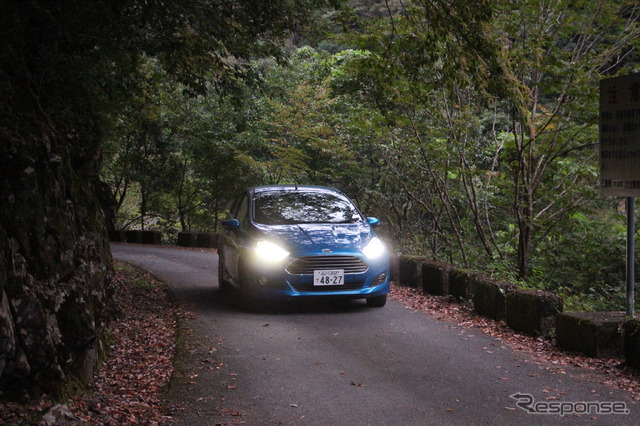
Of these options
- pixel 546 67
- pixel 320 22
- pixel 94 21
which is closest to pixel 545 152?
pixel 546 67

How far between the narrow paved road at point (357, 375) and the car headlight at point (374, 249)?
2.83ft

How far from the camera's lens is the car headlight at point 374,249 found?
9023 millimetres

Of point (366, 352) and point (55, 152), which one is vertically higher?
point (55, 152)

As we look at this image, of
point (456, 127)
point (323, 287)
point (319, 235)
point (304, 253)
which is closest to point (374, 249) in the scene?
point (319, 235)

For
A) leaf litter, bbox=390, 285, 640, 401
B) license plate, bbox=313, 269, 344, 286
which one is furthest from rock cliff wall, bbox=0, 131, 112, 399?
leaf litter, bbox=390, 285, 640, 401

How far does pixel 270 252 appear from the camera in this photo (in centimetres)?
877

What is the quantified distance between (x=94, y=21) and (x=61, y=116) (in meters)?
1.27

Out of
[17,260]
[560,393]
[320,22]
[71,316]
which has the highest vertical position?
[320,22]

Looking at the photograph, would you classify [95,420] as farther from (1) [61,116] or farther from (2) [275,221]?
(2) [275,221]

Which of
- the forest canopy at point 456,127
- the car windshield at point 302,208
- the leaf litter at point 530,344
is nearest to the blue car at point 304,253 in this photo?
the car windshield at point 302,208

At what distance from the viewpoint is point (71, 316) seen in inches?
207

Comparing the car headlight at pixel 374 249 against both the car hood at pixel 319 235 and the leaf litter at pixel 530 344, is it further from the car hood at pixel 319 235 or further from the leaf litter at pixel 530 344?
the leaf litter at pixel 530 344

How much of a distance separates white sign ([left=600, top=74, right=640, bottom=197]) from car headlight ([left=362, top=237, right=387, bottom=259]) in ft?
10.8

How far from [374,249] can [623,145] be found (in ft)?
12.1
